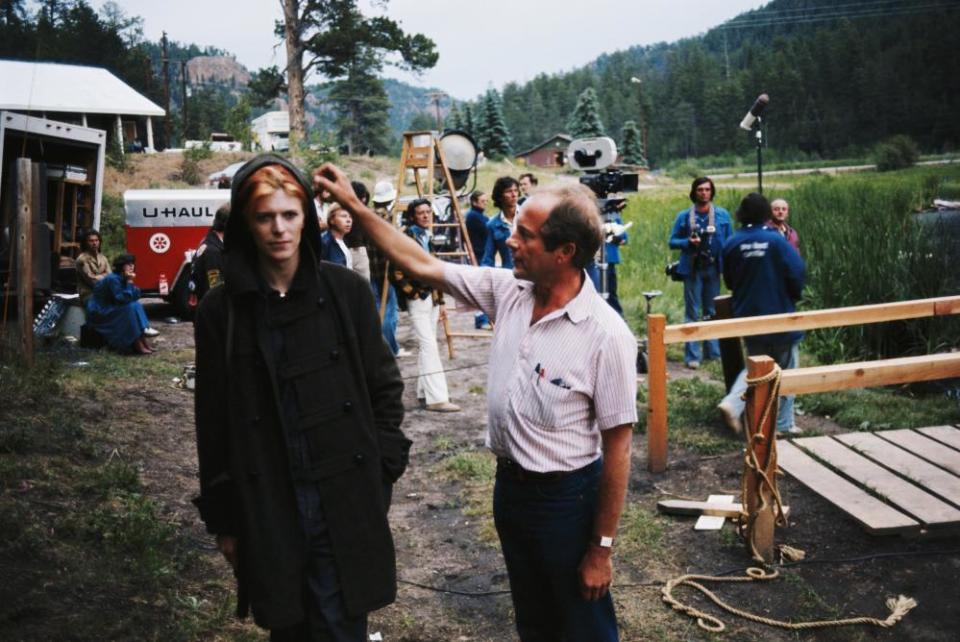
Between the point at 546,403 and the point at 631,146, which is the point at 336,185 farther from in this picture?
the point at 631,146

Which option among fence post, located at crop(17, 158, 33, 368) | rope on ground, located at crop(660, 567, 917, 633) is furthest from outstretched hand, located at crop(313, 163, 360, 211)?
fence post, located at crop(17, 158, 33, 368)

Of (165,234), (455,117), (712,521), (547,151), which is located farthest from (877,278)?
(547,151)

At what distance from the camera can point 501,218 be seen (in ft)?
33.2

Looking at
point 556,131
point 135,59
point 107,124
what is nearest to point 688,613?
point 107,124

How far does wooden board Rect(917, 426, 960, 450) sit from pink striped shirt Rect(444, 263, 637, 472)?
380 cm

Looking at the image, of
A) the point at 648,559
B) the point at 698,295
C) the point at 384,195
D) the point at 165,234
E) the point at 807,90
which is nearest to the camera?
the point at 648,559

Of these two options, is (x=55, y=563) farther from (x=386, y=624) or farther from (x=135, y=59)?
(x=135, y=59)

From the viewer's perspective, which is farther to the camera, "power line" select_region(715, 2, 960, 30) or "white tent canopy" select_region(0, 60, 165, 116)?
"power line" select_region(715, 2, 960, 30)

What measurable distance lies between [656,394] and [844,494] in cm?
138

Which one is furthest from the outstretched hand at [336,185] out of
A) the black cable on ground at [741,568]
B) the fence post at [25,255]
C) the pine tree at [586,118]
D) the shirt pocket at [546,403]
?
the pine tree at [586,118]

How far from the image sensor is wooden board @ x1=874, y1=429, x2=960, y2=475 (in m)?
5.01

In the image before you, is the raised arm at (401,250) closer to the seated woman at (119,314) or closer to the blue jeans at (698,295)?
the blue jeans at (698,295)

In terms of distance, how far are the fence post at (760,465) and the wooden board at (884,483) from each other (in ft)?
2.38

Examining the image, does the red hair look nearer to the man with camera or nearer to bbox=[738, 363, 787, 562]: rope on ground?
bbox=[738, 363, 787, 562]: rope on ground
